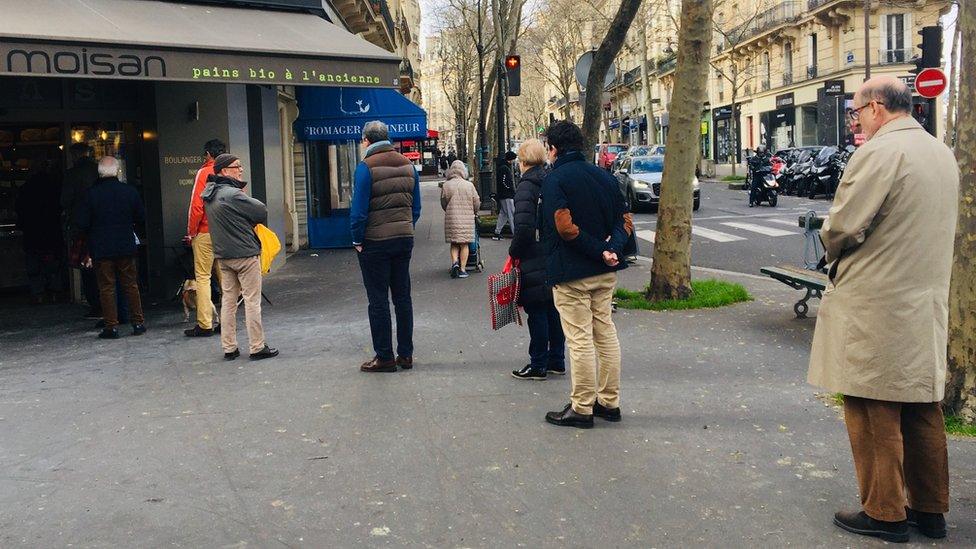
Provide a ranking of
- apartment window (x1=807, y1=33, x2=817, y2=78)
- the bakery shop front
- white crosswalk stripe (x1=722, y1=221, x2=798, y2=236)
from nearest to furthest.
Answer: the bakery shop front, white crosswalk stripe (x1=722, y1=221, x2=798, y2=236), apartment window (x1=807, y1=33, x2=817, y2=78)

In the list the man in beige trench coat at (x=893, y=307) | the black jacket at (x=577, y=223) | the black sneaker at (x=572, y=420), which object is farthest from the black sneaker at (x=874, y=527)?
the black jacket at (x=577, y=223)

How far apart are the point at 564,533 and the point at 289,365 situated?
164 inches

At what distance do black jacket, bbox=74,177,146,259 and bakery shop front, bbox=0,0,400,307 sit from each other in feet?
4.01

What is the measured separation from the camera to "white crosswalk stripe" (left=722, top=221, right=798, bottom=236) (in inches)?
741

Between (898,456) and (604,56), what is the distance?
333 inches

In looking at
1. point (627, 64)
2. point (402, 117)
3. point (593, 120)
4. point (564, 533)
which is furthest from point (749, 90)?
point (564, 533)

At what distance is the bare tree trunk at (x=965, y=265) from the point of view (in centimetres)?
559

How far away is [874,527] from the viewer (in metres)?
4.23

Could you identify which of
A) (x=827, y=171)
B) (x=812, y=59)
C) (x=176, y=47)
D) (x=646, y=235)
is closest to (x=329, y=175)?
(x=646, y=235)

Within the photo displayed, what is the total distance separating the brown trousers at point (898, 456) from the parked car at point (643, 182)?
69.3 ft

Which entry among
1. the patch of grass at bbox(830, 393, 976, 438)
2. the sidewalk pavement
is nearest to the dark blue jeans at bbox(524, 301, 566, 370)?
the sidewalk pavement

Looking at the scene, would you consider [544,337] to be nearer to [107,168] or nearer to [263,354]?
[263,354]

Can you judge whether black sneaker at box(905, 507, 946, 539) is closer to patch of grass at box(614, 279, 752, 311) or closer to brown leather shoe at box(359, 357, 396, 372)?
brown leather shoe at box(359, 357, 396, 372)

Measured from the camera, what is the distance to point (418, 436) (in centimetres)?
589
